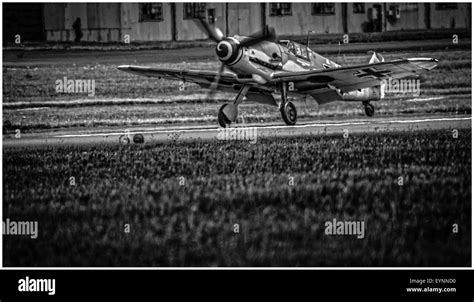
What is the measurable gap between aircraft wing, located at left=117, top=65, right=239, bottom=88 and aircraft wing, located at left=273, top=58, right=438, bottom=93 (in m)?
0.91

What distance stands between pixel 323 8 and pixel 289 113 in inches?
102

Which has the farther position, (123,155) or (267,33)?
(267,33)

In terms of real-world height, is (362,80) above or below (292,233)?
above

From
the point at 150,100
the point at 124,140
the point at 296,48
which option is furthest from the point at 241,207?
the point at 296,48

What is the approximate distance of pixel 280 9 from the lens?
42.5 ft

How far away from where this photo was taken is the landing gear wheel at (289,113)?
1477cm

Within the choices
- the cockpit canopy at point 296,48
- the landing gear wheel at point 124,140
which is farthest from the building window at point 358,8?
the landing gear wheel at point 124,140

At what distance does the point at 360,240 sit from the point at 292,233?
0.88m

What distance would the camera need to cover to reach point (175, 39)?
45.8ft

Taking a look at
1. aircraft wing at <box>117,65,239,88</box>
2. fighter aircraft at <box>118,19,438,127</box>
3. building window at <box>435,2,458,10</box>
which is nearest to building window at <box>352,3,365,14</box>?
fighter aircraft at <box>118,19,438,127</box>

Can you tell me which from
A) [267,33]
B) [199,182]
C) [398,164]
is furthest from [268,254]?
[267,33]

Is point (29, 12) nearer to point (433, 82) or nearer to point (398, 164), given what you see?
point (398, 164)

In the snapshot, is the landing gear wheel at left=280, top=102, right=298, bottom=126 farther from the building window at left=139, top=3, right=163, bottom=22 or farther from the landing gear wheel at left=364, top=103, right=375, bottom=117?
the building window at left=139, top=3, right=163, bottom=22

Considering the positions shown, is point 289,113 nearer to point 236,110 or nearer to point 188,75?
point 236,110
